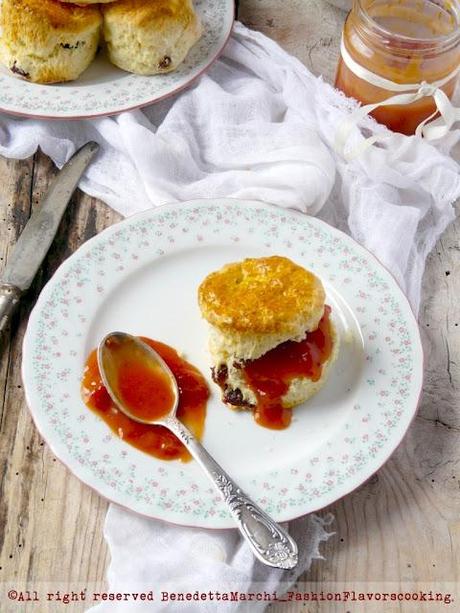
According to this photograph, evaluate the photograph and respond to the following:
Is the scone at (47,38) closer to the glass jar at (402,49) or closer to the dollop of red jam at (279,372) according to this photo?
the glass jar at (402,49)

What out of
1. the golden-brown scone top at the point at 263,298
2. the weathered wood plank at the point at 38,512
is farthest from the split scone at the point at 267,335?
the weathered wood plank at the point at 38,512

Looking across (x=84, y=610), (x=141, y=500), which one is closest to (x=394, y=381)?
(x=141, y=500)

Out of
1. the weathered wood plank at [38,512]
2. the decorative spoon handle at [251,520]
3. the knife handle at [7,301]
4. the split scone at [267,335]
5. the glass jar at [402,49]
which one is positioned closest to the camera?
the decorative spoon handle at [251,520]

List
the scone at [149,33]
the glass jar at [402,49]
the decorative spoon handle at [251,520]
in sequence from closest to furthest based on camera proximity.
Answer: the decorative spoon handle at [251,520] → the glass jar at [402,49] → the scone at [149,33]

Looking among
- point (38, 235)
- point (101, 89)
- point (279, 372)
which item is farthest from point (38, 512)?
point (101, 89)

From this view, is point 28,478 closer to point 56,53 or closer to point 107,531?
point 107,531

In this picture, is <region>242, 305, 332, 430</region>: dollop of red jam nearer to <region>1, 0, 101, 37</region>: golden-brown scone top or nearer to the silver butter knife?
the silver butter knife

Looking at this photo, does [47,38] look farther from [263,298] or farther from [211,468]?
[211,468]
